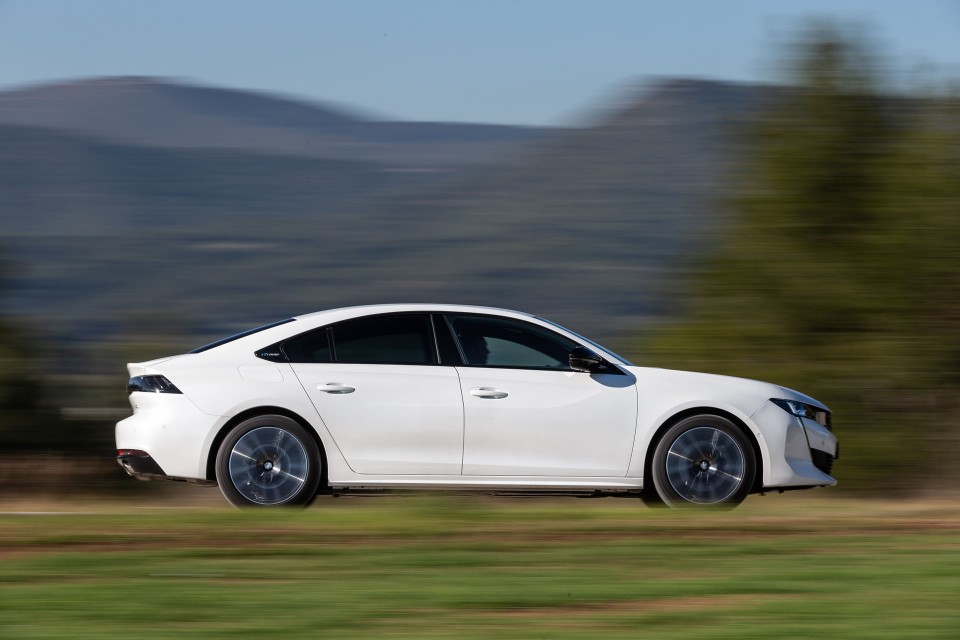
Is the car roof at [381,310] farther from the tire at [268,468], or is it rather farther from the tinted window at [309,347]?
the tire at [268,468]

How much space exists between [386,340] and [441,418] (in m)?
0.72

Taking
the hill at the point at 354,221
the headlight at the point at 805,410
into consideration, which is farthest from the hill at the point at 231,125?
the headlight at the point at 805,410

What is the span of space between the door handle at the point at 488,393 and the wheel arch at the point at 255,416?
107 centimetres

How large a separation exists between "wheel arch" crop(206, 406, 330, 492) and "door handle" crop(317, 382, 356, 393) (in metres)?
0.24

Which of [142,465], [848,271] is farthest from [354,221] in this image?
[142,465]

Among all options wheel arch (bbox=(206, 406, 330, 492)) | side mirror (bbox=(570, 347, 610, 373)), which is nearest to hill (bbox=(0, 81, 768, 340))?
side mirror (bbox=(570, 347, 610, 373))

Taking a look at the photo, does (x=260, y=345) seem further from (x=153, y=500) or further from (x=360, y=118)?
(x=360, y=118)

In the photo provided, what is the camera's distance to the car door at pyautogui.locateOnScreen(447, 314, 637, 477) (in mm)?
8562

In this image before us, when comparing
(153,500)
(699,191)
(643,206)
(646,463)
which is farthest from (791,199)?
(643,206)

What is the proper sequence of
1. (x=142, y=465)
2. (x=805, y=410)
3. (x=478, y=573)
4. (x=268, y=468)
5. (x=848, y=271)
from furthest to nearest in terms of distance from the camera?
1. (x=848, y=271)
2. (x=805, y=410)
3. (x=142, y=465)
4. (x=268, y=468)
5. (x=478, y=573)

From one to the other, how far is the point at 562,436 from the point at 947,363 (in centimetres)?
700

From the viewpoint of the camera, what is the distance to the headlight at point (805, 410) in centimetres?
897

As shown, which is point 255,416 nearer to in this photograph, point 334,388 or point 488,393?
point 334,388

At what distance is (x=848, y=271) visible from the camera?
46.9 feet
